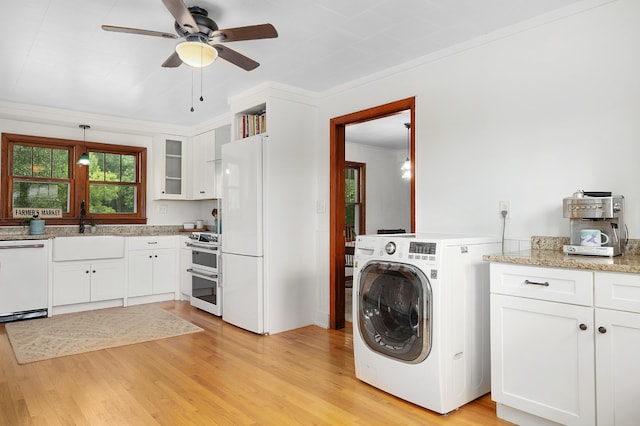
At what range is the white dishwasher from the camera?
4242 millimetres

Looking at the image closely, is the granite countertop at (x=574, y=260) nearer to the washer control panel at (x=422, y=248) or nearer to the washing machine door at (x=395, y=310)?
the washer control panel at (x=422, y=248)

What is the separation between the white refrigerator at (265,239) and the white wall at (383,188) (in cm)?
302

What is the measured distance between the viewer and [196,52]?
248cm

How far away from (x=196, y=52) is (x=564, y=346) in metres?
2.59

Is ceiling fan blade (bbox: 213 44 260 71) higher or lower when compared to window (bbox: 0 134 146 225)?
higher

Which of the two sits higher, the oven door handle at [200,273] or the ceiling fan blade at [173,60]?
the ceiling fan blade at [173,60]

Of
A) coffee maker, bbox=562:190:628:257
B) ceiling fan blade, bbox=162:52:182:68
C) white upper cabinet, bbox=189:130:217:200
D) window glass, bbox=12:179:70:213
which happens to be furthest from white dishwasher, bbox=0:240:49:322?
coffee maker, bbox=562:190:628:257

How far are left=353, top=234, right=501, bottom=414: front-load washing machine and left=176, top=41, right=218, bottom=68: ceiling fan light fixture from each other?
1.55m

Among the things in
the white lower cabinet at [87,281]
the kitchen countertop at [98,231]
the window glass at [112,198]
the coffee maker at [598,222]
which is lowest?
the white lower cabinet at [87,281]

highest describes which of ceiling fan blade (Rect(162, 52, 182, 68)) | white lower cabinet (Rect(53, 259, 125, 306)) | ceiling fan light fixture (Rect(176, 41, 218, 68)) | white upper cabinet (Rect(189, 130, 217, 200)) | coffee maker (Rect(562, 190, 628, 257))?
ceiling fan blade (Rect(162, 52, 182, 68))

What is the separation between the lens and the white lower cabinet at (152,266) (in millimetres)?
5117

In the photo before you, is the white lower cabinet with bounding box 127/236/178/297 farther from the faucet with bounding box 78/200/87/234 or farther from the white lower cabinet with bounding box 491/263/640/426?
the white lower cabinet with bounding box 491/263/640/426

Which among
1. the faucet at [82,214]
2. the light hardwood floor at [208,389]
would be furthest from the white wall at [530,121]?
the faucet at [82,214]

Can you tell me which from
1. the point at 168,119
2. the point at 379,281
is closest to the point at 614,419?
the point at 379,281
